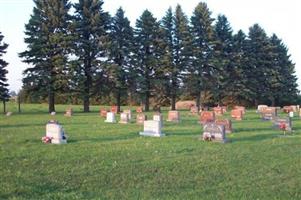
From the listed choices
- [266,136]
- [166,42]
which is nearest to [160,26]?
[166,42]

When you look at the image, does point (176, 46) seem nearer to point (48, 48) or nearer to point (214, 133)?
point (48, 48)

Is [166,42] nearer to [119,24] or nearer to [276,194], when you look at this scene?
[119,24]

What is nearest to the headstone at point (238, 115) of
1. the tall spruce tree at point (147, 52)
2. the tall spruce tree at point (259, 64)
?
the tall spruce tree at point (147, 52)

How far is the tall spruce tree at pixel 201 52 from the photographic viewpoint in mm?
50750

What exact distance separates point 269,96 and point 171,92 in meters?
14.3

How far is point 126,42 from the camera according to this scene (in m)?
47.1

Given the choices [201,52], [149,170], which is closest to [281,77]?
[201,52]

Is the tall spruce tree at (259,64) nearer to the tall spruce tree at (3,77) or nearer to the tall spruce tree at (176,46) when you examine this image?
the tall spruce tree at (176,46)

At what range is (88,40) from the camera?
4519cm

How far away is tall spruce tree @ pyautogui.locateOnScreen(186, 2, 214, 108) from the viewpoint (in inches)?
1998

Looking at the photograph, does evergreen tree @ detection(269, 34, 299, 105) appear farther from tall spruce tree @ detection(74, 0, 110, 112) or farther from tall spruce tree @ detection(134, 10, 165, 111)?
tall spruce tree @ detection(74, 0, 110, 112)

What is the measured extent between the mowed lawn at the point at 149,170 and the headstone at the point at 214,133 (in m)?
0.72

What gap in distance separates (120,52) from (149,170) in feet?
119

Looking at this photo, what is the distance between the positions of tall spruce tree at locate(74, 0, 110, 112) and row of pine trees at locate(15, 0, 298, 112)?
0.32ft
